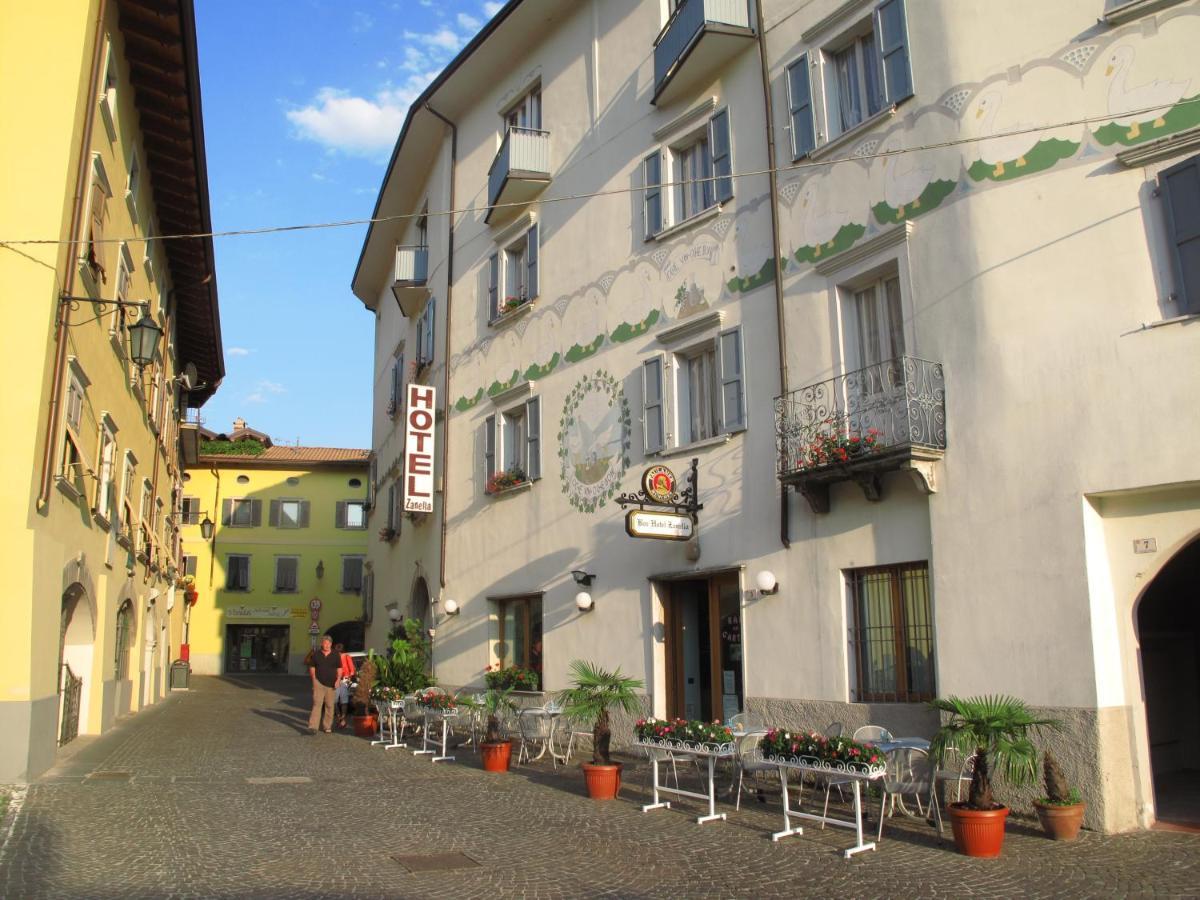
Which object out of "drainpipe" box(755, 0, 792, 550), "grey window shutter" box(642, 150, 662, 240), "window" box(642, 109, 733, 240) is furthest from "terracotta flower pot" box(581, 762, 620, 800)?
"grey window shutter" box(642, 150, 662, 240)

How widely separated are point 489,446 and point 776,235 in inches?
313

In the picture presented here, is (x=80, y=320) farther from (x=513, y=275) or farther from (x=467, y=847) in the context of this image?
(x=467, y=847)

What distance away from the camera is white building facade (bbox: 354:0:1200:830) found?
9.02 meters

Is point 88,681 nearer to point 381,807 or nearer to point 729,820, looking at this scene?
point 381,807

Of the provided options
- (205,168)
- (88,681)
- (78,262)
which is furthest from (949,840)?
(205,168)

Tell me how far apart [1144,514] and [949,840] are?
3.32m

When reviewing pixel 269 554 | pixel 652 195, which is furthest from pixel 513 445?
pixel 269 554

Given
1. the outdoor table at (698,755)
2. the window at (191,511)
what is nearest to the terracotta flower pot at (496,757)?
the outdoor table at (698,755)

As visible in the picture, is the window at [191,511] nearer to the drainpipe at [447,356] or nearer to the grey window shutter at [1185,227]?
the drainpipe at [447,356]

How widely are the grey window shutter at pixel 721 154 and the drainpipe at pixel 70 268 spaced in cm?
809

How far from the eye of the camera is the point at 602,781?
1061 centimetres

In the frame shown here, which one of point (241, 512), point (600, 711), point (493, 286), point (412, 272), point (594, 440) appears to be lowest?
point (600, 711)

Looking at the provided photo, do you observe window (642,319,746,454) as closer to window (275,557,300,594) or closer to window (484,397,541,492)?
window (484,397,541,492)

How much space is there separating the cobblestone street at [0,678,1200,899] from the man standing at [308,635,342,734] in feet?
16.1
